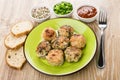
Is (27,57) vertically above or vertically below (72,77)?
above

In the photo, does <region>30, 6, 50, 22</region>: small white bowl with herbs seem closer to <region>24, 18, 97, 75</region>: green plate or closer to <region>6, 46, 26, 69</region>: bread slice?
<region>24, 18, 97, 75</region>: green plate

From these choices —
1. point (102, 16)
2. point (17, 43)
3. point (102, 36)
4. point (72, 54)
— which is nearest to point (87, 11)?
point (102, 16)

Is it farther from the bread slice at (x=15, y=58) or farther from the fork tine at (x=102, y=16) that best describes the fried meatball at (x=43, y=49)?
the fork tine at (x=102, y=16)

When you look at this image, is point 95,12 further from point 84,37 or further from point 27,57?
point 27,57

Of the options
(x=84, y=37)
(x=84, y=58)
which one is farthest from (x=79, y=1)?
(x=84, y=58)

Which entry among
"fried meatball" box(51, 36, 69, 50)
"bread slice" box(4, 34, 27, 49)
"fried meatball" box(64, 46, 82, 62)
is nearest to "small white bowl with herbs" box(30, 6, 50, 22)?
"bread slice" box(4, 34, 27, 49)

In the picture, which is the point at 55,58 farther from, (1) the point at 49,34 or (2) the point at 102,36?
(2) the point at 102,36

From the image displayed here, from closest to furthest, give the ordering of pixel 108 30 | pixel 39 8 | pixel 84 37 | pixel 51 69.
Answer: pixel 51 69 → pixel 84 37 → pixel 108 30 → pixel 39 8
